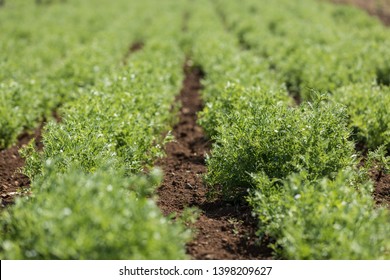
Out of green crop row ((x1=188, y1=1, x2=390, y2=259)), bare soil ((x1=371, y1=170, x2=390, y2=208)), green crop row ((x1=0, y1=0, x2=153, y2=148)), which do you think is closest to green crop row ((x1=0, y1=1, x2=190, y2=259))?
green crop row ((x1=188, y1=1, x2=390, y2=259))

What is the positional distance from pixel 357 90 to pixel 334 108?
2.39 metres

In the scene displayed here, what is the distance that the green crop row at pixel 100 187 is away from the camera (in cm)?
312

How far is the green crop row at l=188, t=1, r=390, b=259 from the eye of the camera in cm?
356

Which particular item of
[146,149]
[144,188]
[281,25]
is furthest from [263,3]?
[144,188]

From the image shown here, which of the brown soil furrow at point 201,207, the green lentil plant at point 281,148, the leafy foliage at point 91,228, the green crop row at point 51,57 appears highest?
the leafy foliage at point 91,228

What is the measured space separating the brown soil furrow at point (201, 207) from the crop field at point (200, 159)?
17mm

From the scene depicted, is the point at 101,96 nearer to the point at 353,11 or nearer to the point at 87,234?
the point at 87,234

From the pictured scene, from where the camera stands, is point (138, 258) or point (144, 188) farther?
point (144, 188)

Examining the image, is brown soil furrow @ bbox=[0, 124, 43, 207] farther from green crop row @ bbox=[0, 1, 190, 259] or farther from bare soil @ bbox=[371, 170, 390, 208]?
bare soil @ bbox=[371, 170, 390, 208]

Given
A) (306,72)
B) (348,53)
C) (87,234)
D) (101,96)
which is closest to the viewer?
(87,234)

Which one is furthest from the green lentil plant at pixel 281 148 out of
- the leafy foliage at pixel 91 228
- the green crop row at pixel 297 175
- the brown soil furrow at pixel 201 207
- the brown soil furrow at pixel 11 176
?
the brown soil furrow at pixel 11 176

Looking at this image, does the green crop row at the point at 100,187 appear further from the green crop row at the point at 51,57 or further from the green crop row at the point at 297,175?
the green crop row at the point at 51,57

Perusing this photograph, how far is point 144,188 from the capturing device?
359 centimetres

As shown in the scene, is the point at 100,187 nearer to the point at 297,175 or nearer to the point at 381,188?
the point at 297,175
